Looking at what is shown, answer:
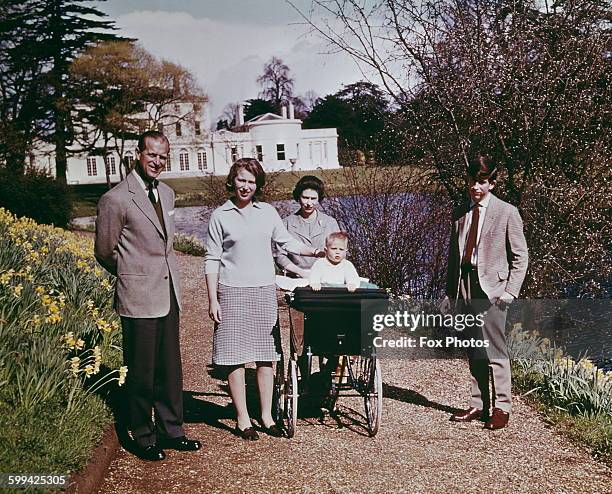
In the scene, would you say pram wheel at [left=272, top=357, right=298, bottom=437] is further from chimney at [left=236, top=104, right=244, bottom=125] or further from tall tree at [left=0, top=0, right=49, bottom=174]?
tall tree at [left=0, top=0, right=49, bottom=174]

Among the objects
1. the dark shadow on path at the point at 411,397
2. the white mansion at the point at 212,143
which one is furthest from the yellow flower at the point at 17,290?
the white mansion at the point at 212,143

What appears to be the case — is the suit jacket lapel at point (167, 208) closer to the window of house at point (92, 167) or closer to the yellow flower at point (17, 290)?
the yellow flower at point (17, 290)

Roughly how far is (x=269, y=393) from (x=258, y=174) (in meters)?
1.51

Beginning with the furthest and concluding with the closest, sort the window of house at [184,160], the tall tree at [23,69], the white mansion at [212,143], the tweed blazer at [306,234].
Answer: the window of house at [184,160]
the tall tree at [23,69]
the white mansion at [212,143]
the tweed blazer at [306,234]

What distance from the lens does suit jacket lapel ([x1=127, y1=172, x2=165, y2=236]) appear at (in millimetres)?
4637

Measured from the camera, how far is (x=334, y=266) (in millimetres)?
5348

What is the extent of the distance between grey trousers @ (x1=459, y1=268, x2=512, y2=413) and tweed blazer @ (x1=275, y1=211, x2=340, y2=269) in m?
1.06

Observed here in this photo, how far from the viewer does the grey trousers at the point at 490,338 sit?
539cm

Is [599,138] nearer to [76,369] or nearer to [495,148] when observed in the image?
[495,148]

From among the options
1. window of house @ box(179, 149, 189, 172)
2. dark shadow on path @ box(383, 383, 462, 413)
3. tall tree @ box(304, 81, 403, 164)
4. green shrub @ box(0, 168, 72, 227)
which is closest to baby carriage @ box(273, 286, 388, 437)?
dark shadow on path @ box(383, 383, 462, 413)

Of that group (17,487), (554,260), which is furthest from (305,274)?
(554,260)

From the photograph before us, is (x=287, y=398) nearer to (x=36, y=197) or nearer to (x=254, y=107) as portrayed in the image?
(x=36, y=197)

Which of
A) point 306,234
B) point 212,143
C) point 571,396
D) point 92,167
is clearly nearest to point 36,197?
point 212,143

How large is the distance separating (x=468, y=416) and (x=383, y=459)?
1.00 metres
